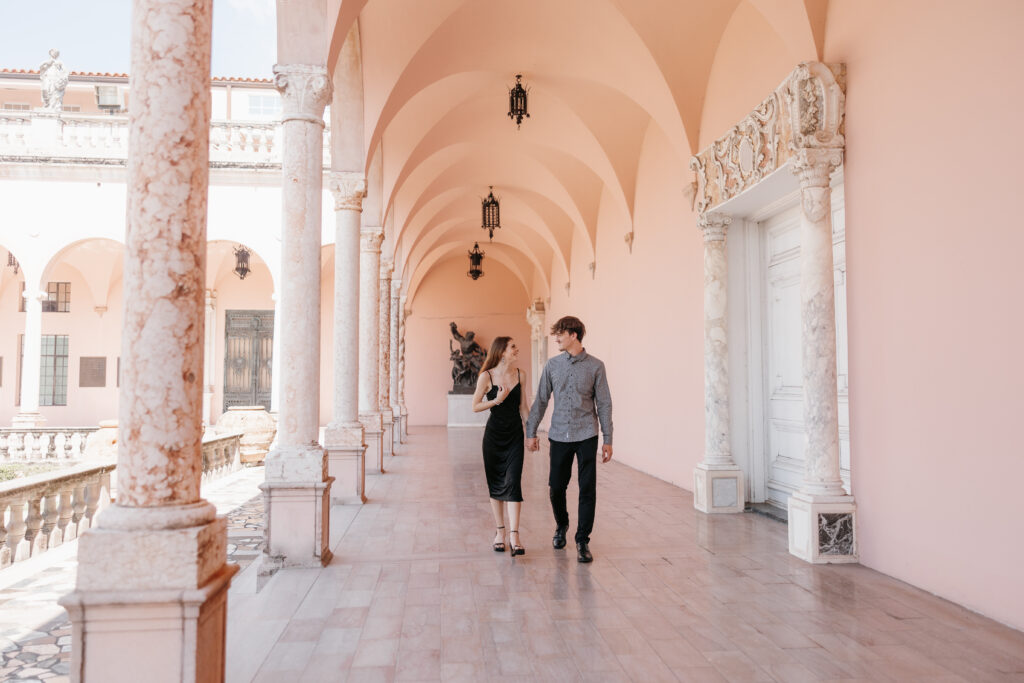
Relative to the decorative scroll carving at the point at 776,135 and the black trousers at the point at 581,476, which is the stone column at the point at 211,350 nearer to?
the decorative scroll carving at the point at 776,135

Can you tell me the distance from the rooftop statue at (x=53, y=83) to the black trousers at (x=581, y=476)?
47.8ft

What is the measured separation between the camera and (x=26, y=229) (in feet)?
47.4

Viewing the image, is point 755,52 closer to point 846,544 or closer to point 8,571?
point 846,544

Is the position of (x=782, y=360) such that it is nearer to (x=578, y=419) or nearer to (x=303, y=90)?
(x=578, y=419)

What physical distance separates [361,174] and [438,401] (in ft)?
52.5

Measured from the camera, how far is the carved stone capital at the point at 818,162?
5160mm

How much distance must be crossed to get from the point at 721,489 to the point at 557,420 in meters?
2.88

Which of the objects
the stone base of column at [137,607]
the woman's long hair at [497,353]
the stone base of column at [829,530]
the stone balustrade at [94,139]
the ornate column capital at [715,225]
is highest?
the stone balustrade at [94,139]

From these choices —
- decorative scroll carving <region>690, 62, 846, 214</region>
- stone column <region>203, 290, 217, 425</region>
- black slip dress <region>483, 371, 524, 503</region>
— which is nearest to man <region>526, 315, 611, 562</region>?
black slip dress <region>483, 371, 524, 503</region>

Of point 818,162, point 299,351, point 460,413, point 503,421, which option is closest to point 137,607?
point 299,351

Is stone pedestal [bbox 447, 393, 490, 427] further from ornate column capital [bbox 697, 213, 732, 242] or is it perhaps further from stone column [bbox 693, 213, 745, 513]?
ornate column capital [bbox 697, 213, 732, 242]

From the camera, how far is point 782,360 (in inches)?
273

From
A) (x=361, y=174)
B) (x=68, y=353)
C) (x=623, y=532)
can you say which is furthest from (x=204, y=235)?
(x=68, y=353)

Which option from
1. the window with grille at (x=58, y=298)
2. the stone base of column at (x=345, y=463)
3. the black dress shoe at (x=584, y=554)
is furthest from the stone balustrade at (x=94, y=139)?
the black dress shoe at (x=584, y=554)
